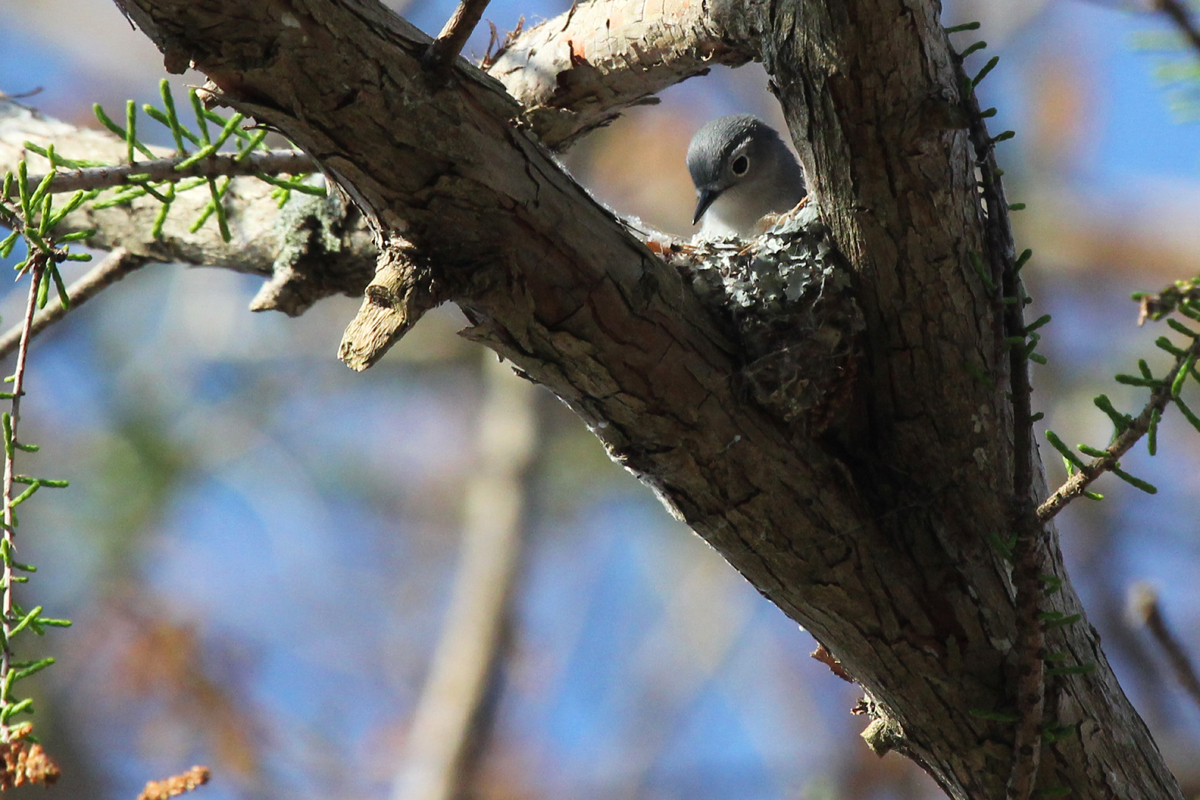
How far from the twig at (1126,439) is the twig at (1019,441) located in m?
0.15

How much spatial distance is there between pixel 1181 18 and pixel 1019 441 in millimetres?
715

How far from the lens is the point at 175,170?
234cm

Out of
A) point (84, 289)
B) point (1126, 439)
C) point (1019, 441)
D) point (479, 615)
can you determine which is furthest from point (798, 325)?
point (479, 615)

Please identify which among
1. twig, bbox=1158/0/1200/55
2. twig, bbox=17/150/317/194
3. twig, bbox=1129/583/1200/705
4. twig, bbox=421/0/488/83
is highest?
twig, bbox=17/150/317/194

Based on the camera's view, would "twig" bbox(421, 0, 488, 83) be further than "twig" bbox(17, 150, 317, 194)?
No

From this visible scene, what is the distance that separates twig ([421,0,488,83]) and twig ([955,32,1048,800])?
2.93ft

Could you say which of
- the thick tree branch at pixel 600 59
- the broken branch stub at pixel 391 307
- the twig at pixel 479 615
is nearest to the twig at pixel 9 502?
the broken branch stub at pixel 391 307

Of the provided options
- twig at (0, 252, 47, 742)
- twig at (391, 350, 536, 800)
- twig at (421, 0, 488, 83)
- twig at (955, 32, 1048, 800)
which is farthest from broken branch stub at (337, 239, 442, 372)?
twig at (391, 350, 536, 800)

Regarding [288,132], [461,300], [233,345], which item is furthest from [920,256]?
[233,345]

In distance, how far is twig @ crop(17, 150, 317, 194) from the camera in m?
2.15

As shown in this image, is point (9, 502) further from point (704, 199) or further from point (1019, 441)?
point (704, 199)

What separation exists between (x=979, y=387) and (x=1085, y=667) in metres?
0.54

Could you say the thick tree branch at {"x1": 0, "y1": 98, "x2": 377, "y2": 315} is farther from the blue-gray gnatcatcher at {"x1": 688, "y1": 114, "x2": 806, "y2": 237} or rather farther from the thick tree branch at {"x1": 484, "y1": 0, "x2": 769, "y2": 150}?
the blue-gray gnatcatcher at {"x1": 688, "y1": 114, "x2": 806, "y2": 237}

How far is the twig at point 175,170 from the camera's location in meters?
2.15
